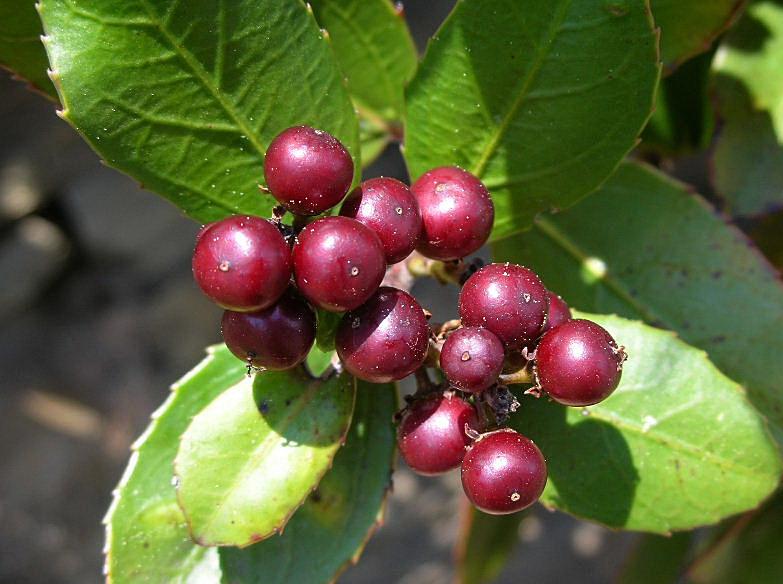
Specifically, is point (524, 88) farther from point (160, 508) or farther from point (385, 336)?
point (160, 508)

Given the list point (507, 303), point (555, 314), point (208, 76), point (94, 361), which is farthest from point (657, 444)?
point (94, 361)

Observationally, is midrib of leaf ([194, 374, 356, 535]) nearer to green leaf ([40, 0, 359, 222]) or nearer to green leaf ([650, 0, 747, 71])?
green leaf ([40, 0, 359, 222])

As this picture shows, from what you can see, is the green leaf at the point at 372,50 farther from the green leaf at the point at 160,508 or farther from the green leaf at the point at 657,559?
the green leaf at the point at 657,559

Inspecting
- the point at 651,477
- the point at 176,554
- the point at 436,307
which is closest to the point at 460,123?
the point at 651,477

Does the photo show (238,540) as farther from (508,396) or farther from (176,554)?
(508,396)

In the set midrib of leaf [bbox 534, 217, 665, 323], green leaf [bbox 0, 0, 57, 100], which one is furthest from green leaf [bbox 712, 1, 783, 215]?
green leaf [bbox 0, 0, 57, 100]

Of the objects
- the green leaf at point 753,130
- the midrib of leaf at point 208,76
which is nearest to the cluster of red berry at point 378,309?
the midrib of leaf at point 208,76
